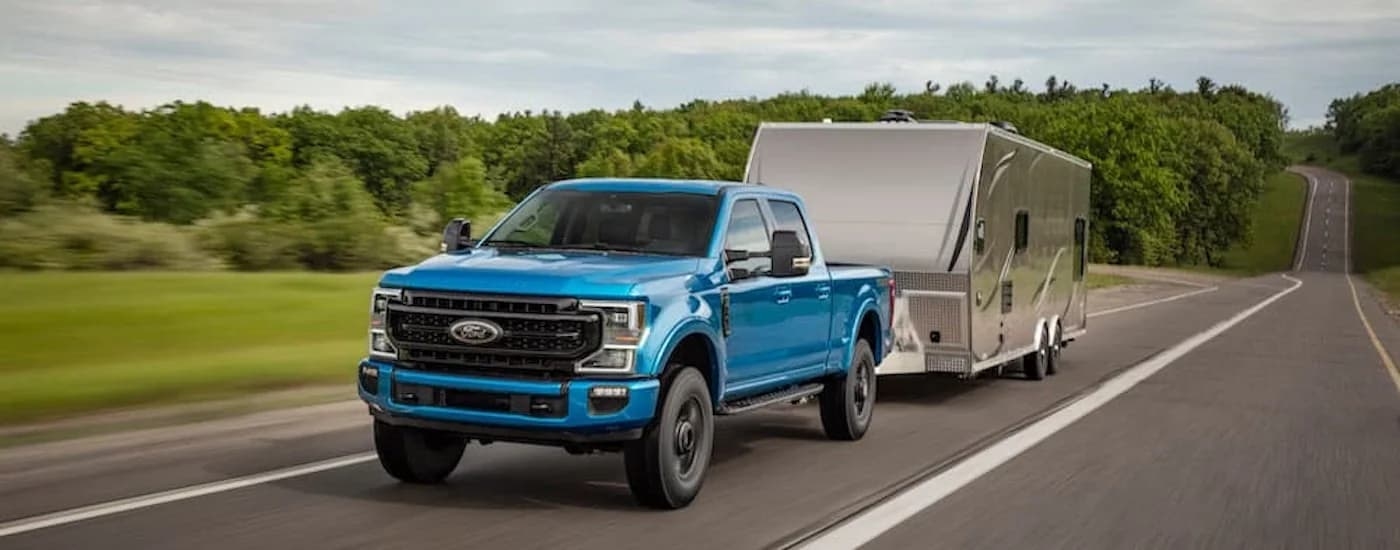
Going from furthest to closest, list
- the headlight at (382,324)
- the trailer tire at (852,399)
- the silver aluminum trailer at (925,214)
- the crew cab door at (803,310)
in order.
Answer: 1. the silver aluminum trailer at (925,214)
2. the trailer tire at (852,399)
3. the crew cab door at (803,310)
4. the headlight at (382,324)

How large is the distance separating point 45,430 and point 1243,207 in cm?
11966

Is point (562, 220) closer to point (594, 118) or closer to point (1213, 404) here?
point (1213, 404)

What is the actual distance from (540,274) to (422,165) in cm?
9003

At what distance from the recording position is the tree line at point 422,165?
70.9ft

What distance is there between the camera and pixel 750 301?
9734 mm

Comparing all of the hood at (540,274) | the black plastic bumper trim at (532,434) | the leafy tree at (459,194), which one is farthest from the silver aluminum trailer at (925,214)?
the leafy tree at (459,194)

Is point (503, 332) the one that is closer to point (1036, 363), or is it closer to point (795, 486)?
point (795, 486)

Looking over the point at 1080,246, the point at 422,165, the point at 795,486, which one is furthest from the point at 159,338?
the point at 422,165

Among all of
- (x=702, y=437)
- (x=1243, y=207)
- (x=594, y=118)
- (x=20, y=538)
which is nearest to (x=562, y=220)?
(x=702, y=437)

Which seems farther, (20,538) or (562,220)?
(562,220)

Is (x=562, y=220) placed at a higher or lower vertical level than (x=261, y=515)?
higher

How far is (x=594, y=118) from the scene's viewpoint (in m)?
155

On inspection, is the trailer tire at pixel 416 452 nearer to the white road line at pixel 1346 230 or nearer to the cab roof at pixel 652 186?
the cab roof at pixel 652 186

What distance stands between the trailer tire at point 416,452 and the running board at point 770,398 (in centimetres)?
168
